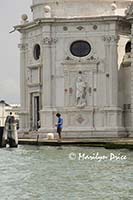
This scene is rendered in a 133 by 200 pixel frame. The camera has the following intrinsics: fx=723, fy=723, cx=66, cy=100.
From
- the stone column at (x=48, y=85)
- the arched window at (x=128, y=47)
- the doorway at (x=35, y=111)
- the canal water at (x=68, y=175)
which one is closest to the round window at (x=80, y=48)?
the stone column at (x=48, y=85)

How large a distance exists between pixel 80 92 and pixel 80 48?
3350 millimetres

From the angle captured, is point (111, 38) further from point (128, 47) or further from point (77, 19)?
point (77, 19)

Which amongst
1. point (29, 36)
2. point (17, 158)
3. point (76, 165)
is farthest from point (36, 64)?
point (76, 165)

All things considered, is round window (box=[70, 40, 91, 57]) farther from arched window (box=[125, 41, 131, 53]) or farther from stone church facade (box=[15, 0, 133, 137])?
arched window (box=[125, 41, 131, 53])

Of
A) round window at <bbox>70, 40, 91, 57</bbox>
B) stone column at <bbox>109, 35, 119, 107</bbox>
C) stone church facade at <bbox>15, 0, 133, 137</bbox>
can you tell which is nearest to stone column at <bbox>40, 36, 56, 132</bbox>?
stone church facade at <bbox>15, 0, 133, 137</bbox>

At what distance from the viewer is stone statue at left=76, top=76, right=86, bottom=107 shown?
5108 cm

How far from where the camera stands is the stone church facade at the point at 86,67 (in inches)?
2013

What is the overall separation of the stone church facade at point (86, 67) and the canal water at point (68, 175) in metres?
17.6

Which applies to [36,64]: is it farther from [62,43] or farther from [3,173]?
[3,173]

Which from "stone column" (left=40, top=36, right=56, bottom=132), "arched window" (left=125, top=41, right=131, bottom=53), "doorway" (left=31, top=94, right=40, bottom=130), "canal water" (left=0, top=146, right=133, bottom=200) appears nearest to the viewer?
"canal water" (left=0, top=146, right=133, bottom=200)

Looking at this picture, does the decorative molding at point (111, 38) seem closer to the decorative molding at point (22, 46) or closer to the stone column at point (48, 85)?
the stone column at point (48, 85)

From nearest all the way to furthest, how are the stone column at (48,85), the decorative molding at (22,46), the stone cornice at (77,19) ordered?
the stone cornice at (77,19) → the stone column at (48,85) → the decorative molding at (22,46)

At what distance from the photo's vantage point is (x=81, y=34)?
52.1 meters

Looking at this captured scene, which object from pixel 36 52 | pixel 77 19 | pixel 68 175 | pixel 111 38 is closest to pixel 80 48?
pixel 77 19
